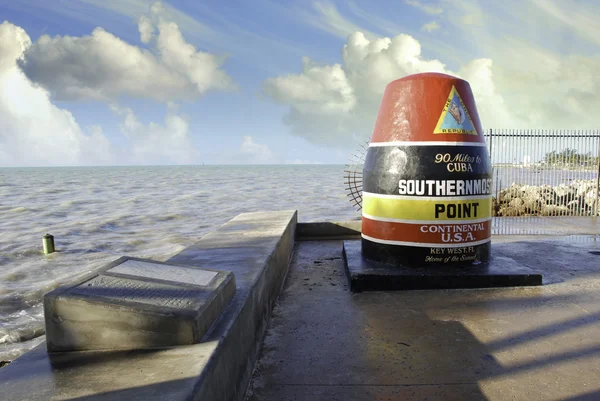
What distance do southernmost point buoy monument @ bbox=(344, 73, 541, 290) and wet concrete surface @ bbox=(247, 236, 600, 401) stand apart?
226 mm

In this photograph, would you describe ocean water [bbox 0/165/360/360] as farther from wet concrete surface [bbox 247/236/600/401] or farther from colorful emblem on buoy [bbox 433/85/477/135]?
colorful emblem on buoy [bbox 433/85/477/135]

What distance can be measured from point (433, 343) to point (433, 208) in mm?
Result: 1872

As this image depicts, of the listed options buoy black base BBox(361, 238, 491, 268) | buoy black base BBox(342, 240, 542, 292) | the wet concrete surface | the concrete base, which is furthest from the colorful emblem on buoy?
the concrete base

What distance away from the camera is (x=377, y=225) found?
5.46 metres

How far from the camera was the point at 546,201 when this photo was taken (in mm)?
17516

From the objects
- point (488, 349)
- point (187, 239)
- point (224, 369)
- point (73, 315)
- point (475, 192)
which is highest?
point (475, 192)

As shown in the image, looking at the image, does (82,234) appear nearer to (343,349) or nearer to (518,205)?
(343,349)

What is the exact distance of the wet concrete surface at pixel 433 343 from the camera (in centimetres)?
297

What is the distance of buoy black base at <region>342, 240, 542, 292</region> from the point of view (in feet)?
16.5

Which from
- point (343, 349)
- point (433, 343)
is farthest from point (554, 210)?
point (343, 349)

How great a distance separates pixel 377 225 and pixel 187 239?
461 inches

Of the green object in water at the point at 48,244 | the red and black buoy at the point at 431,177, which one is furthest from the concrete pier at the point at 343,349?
the green object in water at the point at 48,244

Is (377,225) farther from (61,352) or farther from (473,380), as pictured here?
(61,352)

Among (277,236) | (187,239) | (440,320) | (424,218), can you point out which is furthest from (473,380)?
(187,239)
